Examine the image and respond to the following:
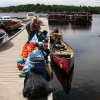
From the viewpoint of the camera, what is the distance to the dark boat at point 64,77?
393 inches

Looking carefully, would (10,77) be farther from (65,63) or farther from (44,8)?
(44,8)

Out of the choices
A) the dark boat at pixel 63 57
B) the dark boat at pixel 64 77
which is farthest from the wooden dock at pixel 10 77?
the dark boat at pixel 64 77

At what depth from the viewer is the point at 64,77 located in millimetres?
11086

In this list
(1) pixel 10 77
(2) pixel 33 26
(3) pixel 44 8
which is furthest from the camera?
(3) pixel 44 8

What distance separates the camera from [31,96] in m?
5.44

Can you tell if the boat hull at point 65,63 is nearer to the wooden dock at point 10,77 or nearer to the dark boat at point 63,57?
the dark boat at point 63,57

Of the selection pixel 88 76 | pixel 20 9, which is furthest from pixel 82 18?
pixel 20 9

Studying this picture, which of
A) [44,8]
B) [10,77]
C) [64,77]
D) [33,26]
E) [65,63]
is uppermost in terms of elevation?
[33,26]

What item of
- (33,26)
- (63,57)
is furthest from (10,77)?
(33,26)

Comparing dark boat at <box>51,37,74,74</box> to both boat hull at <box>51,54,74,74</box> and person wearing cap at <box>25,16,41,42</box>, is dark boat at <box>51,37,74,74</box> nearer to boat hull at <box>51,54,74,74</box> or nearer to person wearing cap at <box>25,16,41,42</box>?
boat hull at <box>51,54,74,74</box>

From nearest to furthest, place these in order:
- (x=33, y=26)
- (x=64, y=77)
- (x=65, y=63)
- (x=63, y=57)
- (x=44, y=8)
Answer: (x=65, y=63), (x=64, y=77), (x=63, y=57), (x=33, y=26), (x=44, y=8)

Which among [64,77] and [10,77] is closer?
[10,77]

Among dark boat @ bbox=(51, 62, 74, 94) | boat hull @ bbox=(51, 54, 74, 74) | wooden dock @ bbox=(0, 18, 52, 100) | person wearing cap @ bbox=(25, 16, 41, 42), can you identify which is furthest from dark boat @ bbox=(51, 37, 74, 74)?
wooden dock @ bbox=(0, 18, 52, 100)

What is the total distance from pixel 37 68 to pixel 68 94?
3.33 m
